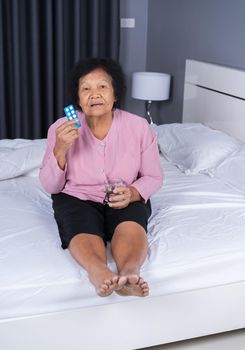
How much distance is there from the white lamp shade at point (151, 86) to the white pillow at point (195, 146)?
69 centimetres

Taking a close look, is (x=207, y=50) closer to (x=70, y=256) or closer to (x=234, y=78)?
(x=234, y=78)

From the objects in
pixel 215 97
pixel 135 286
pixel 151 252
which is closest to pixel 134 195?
pixel 151 252

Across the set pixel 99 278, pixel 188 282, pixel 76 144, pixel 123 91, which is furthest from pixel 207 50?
pixel 99 278

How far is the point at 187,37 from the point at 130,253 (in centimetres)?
232

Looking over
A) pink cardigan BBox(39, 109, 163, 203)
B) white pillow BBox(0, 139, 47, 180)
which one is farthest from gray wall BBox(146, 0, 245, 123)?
Answer: white pillow BBox(0, 139, 47, 180)

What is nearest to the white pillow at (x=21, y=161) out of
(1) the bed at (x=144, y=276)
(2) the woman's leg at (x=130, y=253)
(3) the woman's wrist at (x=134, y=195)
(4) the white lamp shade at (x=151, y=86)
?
(1) the bed at (x=144, y=276)

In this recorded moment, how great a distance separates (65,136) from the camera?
1.66 meters

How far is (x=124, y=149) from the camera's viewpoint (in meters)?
1.84

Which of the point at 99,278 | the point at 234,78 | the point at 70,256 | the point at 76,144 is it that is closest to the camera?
the point at 99,278

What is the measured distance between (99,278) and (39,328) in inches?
10.5

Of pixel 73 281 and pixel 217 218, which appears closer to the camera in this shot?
pixel 73 281

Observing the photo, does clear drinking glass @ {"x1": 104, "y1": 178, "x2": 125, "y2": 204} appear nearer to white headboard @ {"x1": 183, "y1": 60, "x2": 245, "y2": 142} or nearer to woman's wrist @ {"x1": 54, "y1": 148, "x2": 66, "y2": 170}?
woman's wrist @ {"x1": 54, "y1": 148, "x2": 66, "y2": 170}

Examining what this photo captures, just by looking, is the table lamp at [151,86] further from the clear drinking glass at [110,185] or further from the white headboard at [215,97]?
the clear drinking glass at [110,185]

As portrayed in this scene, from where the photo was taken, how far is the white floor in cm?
172
